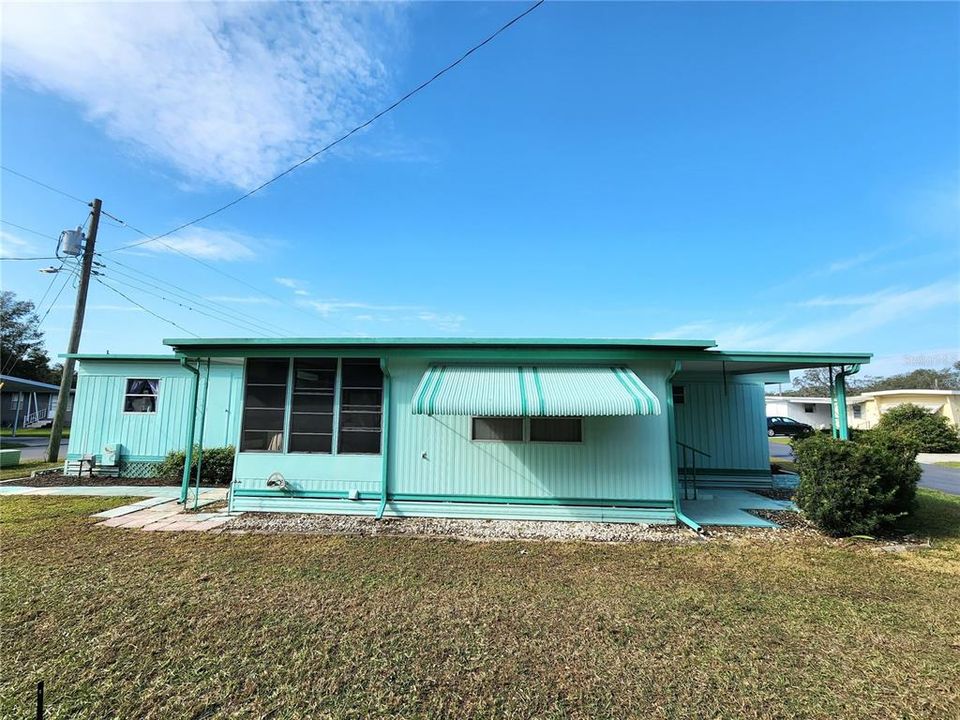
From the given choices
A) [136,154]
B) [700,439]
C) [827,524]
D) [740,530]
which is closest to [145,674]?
[740,530]

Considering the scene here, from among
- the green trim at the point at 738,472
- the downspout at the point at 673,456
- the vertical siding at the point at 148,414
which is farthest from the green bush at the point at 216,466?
the green trim at the point at 738,472

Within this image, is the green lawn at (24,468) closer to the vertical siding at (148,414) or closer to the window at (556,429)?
the vertical siding at (148,414)

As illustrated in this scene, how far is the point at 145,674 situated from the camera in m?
3.17

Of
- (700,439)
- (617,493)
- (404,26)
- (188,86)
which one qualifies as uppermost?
(404,26)

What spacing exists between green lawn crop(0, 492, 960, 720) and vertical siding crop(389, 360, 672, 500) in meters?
1.52

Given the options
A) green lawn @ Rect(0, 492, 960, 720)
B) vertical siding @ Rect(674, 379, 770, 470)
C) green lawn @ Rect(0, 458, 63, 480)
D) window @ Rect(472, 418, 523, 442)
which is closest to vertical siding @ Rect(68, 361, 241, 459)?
green lawn @ Rect(0, 458, 63, 480)

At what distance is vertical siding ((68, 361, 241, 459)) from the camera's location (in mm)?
12250

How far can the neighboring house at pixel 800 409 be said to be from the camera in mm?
38094

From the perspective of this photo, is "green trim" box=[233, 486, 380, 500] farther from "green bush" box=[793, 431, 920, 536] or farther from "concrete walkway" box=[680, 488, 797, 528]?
"green bush" box=[793, 431, 920, 536]

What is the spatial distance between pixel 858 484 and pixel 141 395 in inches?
650

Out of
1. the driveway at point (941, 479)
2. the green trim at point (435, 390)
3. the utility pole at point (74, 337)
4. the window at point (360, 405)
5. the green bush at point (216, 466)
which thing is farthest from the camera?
the utility pole at point (74, 337)

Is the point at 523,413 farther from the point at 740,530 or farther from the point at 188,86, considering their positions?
the point at 188,86

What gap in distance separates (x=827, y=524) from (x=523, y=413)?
5.15m

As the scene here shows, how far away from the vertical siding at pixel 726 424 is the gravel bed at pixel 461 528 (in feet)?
16.1
